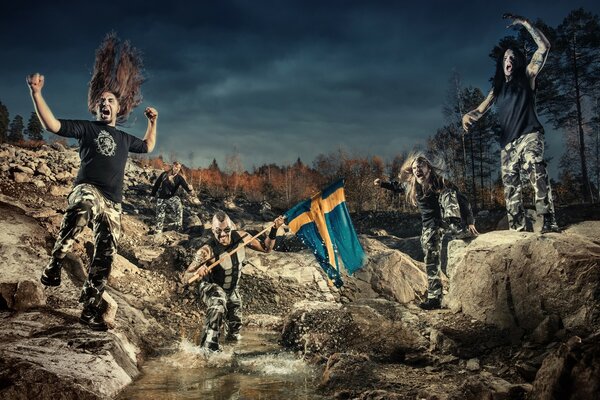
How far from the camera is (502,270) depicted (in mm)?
5656

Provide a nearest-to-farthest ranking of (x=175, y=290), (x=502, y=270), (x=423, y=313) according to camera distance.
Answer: (x=502, y=270), (x=423, y=313), (x=175, y=290)

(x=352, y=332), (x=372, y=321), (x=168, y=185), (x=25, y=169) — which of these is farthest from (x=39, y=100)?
(x=25, y=169)

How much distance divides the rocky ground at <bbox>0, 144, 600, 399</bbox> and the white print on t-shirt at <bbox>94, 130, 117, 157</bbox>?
1.92 metres

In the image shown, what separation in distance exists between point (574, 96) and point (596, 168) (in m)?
6.60

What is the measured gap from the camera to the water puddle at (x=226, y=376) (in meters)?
3.82

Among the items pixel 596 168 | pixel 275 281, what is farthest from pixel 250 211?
pixel 596 168

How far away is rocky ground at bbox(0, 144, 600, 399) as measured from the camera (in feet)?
10.5

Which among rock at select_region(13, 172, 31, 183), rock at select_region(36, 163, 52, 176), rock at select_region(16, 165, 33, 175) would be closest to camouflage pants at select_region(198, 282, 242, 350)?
rock at select_region(13, 172, 31, 183)

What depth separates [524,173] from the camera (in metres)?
6.08

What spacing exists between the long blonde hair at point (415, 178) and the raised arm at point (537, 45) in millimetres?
1991

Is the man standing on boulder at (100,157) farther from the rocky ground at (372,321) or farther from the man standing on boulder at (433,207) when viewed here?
the man standing on boulder at (433,207)

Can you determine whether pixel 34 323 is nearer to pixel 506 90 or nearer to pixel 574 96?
pixel 506 90

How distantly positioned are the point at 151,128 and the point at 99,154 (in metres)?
0.75

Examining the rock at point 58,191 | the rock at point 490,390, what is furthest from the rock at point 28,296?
the rock at point 58,191
